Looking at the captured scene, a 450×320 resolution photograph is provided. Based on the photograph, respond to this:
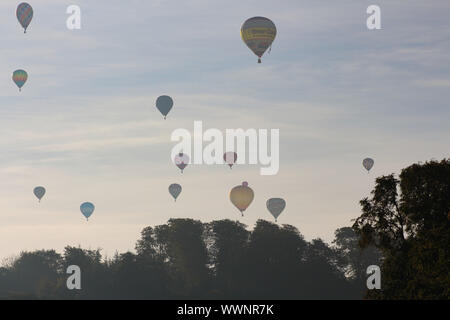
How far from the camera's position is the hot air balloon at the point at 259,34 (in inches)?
4028


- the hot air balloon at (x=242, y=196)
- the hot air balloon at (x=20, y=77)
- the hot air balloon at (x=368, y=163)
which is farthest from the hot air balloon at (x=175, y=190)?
the hot air balloon at (x=20, y=77)

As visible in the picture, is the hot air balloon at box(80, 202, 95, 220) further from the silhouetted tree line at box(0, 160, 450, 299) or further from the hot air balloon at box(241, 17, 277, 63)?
the hot air balloon at box(241, 17, 277, 63)

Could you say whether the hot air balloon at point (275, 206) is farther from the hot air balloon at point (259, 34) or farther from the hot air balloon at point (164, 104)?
the hot air balloon at point (259, 34)

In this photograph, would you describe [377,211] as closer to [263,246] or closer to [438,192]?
[438,192]

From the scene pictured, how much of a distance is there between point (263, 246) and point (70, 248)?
104 feet

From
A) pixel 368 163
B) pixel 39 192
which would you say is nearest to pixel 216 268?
pixel 39 192

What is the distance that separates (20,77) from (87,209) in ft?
96.3

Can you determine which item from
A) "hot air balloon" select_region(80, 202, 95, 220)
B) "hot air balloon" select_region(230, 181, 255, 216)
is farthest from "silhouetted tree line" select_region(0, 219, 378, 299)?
"hot air balloon" select_region(230, 181, 255, 216)

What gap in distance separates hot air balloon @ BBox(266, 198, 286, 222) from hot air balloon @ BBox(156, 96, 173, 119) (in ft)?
110

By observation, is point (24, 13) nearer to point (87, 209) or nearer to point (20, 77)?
point (20, 77)

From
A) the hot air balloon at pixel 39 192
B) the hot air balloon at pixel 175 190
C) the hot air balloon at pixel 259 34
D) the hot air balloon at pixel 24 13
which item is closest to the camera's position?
the hot air balloon at pixel 259 34

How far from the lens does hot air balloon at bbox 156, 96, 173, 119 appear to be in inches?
4558

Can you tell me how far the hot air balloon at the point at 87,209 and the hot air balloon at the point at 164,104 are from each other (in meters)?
35.3

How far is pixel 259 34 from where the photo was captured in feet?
336
